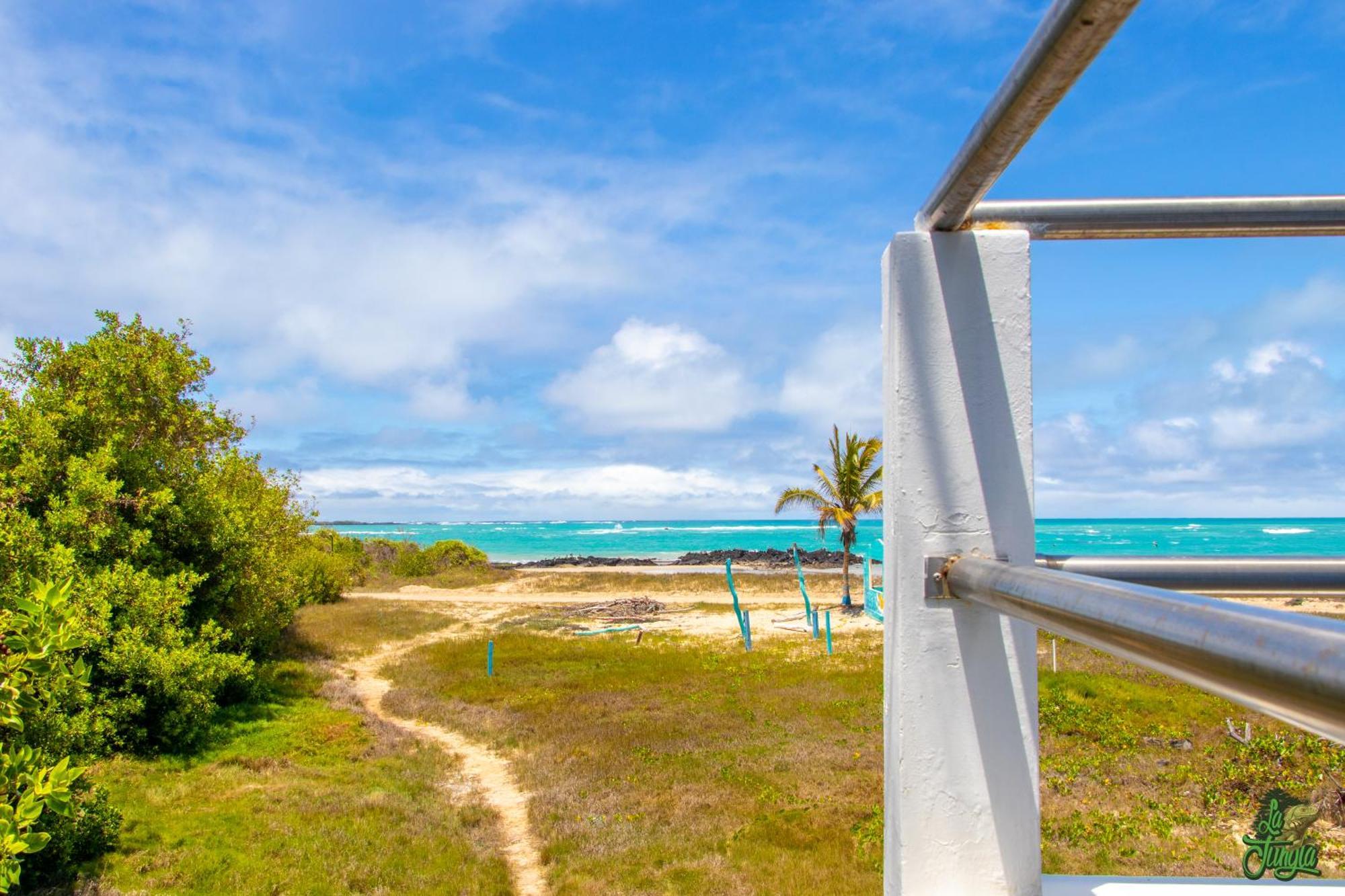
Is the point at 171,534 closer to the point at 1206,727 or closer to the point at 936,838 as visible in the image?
the point at 936,838

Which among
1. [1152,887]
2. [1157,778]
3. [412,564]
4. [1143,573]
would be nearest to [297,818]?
[1152,887]

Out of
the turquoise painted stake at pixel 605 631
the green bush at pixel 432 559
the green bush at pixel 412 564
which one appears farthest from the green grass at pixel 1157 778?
the green bush at pixel 432 559

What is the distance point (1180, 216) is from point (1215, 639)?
0.81 m

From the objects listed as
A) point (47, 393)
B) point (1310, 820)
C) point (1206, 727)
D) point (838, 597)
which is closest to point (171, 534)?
point (47, 393)

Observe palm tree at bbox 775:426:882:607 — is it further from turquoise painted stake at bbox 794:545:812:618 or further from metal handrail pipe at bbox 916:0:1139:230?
metal handrail pipe at bbox 916:0:1139:230

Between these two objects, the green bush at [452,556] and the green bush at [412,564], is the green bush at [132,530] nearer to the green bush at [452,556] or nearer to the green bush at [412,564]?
the green bush at [412,564]

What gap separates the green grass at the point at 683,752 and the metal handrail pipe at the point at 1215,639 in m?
7.60

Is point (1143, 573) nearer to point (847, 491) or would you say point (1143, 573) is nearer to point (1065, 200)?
point (1065, 200)

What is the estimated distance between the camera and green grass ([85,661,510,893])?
733cm

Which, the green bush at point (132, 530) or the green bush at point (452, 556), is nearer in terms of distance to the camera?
the green bush at point (132, 530)

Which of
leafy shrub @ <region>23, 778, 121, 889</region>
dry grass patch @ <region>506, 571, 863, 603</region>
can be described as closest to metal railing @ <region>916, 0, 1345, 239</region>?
leafy shrub @ <region>23, 778, 121, 889</region>

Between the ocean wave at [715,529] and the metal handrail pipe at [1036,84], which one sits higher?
the metal handrail pipe at [1036,84]

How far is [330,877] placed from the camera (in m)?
7.43

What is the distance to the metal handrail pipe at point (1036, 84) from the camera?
700 mm
